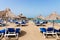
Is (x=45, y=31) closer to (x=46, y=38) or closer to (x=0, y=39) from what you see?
(x=46, y=38)

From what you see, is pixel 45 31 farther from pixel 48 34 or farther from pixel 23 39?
pixel 23 39

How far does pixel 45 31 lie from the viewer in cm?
809

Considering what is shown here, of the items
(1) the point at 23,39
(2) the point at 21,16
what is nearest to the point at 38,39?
(1) the point at 23,39

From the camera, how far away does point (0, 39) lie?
23.1 feet

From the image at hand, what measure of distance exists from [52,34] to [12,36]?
2.98 metres

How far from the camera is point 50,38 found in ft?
24.6

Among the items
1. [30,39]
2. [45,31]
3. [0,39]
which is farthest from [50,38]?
[0,39]

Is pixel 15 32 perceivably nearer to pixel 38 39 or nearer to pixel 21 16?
pixel 38 39

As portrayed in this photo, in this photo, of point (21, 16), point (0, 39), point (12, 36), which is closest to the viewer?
point (0, 39)

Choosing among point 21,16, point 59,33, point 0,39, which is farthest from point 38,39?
point 21,16

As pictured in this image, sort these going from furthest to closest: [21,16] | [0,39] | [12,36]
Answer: [21,16] → [12,36] → [0,39]

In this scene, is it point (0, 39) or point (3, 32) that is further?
point (3, 32)

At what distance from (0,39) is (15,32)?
4.15 feet

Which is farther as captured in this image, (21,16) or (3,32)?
(21,16)
